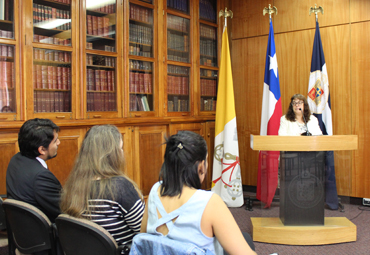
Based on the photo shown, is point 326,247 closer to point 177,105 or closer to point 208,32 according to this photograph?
point 177,105

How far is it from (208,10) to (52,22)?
2459 mm

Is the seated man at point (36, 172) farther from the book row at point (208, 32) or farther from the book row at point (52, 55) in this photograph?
the book row at point (208, 32)

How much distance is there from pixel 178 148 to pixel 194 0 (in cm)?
378

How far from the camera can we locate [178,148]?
130 cm

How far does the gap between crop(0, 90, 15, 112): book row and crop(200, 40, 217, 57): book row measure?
8.80 feet

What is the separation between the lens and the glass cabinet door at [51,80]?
3.05 metres

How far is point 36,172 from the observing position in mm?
1771

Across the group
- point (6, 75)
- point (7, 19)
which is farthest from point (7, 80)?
point (7, 19)

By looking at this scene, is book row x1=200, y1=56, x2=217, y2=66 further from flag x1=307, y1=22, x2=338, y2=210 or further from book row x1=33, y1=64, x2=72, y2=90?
book row x1=33, y1=64, x2=72, y2=90

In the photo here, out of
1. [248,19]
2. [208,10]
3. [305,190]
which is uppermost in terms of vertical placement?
[208,10]

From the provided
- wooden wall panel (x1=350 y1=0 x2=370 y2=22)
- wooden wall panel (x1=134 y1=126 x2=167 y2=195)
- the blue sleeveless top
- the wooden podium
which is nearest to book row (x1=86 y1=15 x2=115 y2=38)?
wooden wall panel (x1=134 y1=126 x2=167 y2=195)

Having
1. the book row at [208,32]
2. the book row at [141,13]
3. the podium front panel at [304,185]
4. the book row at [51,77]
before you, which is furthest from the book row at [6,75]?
the book row at [208,32]

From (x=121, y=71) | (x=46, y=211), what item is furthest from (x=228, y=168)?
(x=46, y=211)

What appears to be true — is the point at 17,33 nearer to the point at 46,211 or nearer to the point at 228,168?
the point at 46,211
